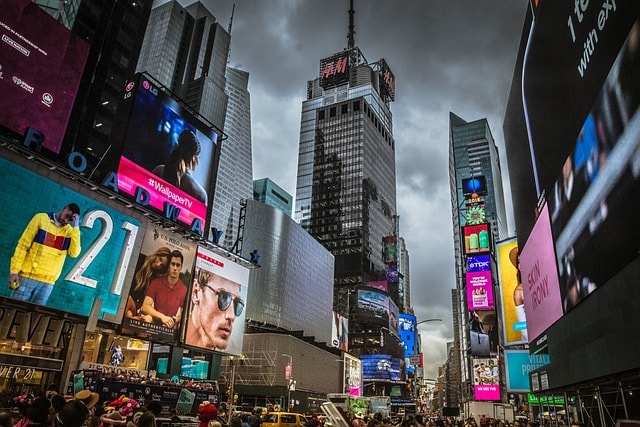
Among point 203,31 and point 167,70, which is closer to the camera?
point 167,70

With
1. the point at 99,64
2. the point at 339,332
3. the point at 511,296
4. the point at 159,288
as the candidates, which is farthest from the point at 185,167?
the point at 339,332

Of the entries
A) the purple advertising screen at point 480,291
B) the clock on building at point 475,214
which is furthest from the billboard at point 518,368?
the clock on building at point 475,214

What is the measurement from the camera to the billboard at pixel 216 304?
139 ft

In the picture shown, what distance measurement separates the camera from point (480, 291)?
57312mm

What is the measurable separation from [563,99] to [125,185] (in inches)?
1309

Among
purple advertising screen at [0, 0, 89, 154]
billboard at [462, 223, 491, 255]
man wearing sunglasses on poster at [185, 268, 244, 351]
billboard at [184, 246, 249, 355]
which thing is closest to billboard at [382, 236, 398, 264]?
billboard at [462, 223, 491, 255]

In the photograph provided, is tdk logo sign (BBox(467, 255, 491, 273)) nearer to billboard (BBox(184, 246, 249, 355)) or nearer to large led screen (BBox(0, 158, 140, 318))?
billboard (BBox(184, 246, 249, 355))

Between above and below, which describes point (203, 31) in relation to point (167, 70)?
above

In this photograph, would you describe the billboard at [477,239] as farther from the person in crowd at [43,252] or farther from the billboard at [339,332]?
the billboard at [339,332]

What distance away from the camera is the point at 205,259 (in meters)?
44.1

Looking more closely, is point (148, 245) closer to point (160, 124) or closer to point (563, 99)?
point (160, 124)

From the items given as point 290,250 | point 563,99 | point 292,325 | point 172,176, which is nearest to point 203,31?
point 290,250

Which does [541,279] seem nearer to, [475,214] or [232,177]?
[475,214]

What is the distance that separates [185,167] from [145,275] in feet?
38.7
